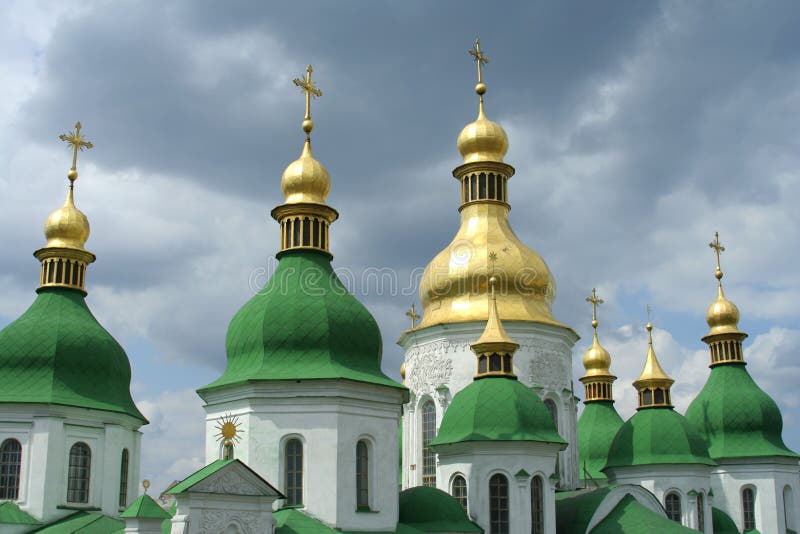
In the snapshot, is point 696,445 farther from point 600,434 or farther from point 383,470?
point 383,470

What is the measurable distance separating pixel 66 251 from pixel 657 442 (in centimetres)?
2077

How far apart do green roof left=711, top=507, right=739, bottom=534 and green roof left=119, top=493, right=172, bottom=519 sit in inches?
894

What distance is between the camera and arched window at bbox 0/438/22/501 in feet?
90.7

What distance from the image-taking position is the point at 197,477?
71.8 feet

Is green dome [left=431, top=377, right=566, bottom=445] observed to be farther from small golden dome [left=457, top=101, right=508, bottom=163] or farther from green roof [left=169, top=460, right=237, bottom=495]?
small golden dome [left=457, top=101, right=508, bottom=163]

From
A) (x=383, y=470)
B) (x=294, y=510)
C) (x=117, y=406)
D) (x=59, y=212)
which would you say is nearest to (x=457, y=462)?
(x=383, y=470)

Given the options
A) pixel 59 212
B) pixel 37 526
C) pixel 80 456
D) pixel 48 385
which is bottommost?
pixel 37 526

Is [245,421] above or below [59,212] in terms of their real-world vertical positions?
below

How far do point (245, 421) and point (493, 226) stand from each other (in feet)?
47.0

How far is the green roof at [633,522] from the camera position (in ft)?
95.8

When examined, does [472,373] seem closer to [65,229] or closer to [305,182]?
[305,182]

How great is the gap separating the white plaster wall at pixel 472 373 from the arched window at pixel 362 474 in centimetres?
852

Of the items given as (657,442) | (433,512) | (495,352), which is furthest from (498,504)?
(657,442)

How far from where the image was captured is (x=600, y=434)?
1652 inches
